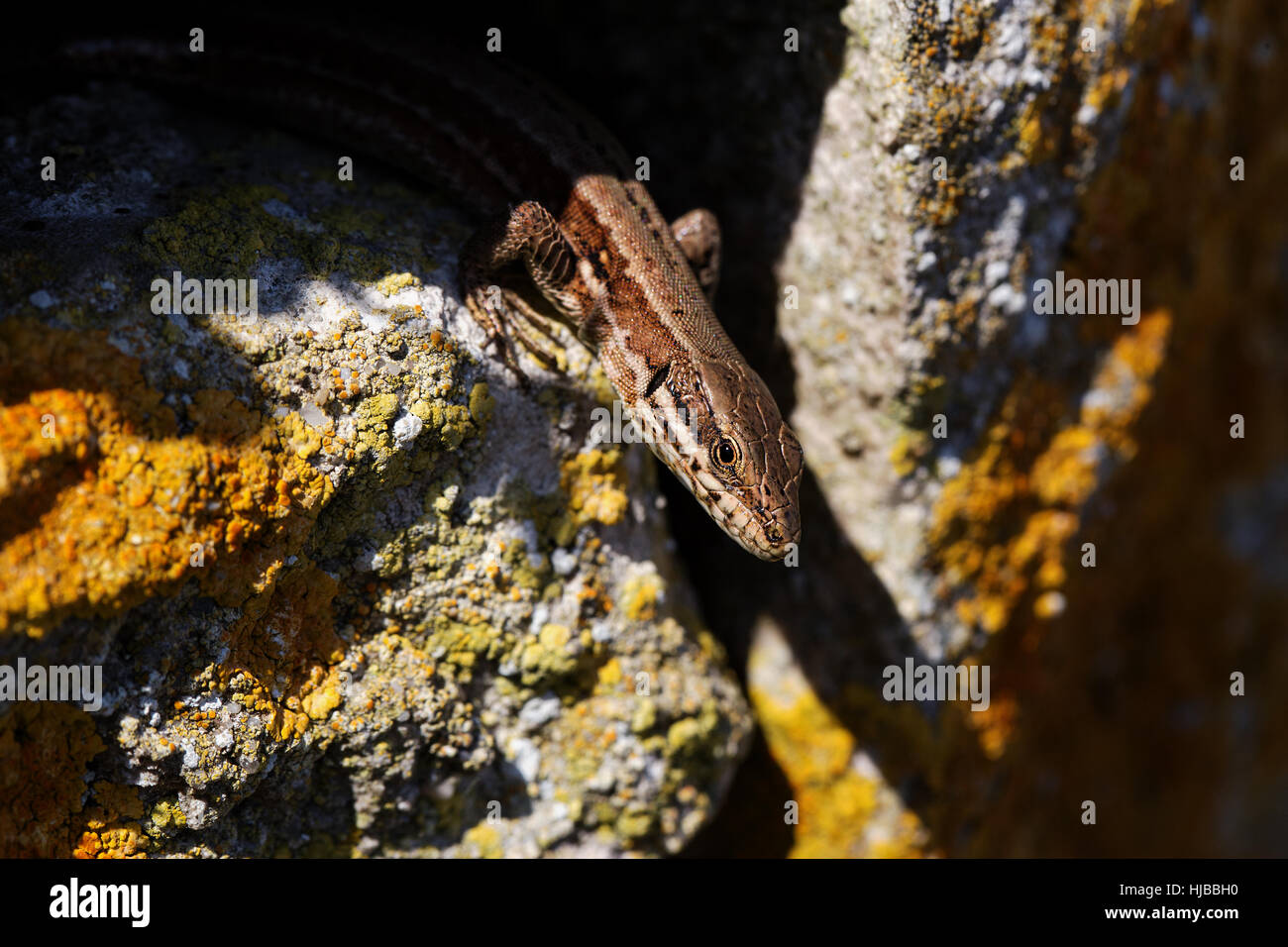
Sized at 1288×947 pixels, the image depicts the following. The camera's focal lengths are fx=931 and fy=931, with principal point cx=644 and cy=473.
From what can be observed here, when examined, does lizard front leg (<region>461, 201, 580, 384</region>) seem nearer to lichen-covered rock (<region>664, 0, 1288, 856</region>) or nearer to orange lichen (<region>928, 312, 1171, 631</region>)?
lichen-covered rock (<region>664, 0, 1288, 856</region>)

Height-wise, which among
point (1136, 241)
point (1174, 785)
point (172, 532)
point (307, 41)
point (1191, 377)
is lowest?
point (1174, 785)

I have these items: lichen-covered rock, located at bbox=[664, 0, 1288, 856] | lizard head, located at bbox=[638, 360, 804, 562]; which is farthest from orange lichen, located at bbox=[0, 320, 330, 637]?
lichen-covered rock, located at bbox=[664, 0, 1288, 856]

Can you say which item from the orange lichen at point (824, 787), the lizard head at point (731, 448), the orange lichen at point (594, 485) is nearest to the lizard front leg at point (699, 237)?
the lizard head at point (731, 448)

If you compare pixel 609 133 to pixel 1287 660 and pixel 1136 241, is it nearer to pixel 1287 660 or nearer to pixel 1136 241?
pixel 1136 241

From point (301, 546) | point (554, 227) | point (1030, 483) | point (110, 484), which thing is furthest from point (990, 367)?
point (110, 484)

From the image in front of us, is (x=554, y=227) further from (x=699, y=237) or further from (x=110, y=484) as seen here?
(x=110, y=484)

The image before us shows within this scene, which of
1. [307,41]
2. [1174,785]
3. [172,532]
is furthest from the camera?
[1174,785]

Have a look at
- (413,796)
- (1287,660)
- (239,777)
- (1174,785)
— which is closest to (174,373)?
(239,777)
